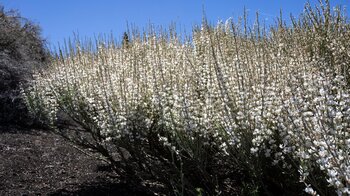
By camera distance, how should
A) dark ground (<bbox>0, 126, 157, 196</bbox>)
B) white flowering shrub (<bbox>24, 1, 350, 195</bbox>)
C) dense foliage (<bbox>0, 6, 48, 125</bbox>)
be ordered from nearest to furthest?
1. white flowering shrub (<bbox>24, 1, 350, 195</bbox>)
2. dark ground (<bbox>0, 126, 157, 196</bbox>)
3. dense foliage (<bbox>0, 6, 48, 125</bbox>)

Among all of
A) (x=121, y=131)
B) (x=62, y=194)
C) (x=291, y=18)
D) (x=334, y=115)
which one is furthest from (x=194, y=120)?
(x=291, y=18)

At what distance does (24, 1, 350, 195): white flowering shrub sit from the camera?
267cm

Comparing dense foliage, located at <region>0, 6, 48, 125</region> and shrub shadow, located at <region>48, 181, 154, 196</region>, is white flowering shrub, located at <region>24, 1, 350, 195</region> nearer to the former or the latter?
shrub shadow, located at <region>48, 181, 154, 196</region>

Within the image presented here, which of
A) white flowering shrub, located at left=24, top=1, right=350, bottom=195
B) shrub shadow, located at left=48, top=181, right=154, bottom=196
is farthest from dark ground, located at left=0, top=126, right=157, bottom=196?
white flowering shrub, located at left=24, top=1, right=350, bottom=195

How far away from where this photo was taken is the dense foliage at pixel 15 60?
8.20 meters

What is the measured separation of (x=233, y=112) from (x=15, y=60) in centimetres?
828

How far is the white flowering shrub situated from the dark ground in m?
0.48

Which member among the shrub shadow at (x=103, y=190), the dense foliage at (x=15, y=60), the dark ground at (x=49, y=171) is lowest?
the shrub shadow at (x=103, y=190)

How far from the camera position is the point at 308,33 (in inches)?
222

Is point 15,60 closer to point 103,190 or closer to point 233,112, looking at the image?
point 103,190

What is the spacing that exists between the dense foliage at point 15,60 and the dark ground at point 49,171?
99cm

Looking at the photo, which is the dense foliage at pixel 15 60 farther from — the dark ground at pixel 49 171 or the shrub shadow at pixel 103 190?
the shrub shadow at pixel 103 190

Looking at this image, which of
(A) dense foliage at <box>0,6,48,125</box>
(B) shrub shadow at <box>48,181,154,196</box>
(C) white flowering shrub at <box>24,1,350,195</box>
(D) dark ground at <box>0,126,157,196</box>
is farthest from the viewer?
(A) dense foliage at <box>0,6,48,125</box>

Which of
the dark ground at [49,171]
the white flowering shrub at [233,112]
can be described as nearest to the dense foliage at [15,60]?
the dark ground at [49,171]
